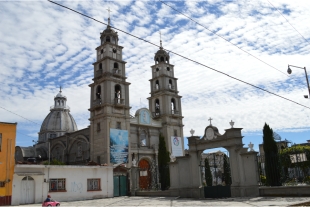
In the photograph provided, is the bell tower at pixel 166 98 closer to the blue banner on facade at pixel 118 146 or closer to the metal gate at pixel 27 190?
the blue banner on facade at pixel 118 146

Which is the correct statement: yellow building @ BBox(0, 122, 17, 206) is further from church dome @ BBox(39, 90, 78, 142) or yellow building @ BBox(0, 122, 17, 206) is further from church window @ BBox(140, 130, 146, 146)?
church dome @ BBox(39, 90, 78, 142)

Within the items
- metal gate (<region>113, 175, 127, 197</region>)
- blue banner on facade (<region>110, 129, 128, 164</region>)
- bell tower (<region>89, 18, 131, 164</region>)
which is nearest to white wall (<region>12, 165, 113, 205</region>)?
metal gate (<region>113, 175, 127, 197</region>)

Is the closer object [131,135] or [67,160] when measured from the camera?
[131,135]

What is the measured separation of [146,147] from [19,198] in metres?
24.6

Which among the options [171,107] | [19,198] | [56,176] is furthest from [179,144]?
[19,198]

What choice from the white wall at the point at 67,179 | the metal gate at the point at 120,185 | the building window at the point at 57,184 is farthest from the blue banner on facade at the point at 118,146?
the building window at the point at 57,184

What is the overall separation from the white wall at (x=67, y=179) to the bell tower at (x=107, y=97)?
9.76 metres

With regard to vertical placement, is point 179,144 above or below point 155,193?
above

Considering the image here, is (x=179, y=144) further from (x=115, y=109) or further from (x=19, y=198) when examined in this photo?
(x=19, y=198)

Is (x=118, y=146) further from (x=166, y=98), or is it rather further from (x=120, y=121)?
(x=166, y=98)

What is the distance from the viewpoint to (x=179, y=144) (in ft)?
166

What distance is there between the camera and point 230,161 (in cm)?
2302

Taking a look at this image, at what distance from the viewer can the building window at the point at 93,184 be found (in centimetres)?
2900

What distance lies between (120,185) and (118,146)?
1049 centimetres
